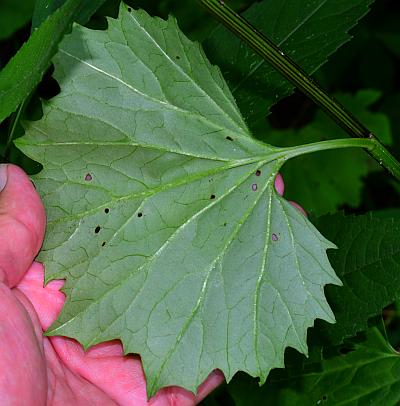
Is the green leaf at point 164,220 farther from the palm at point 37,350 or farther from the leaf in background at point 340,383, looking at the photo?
the leaf in background at point 340,383

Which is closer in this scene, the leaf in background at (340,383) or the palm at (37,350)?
the palm at (37,350)

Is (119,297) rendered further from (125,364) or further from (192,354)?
(125,364)

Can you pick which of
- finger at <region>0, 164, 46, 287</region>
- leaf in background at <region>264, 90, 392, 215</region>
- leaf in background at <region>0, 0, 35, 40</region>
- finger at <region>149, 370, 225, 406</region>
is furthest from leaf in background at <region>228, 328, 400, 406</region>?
leaf in background at <region>0, 0, 35, 40</region>

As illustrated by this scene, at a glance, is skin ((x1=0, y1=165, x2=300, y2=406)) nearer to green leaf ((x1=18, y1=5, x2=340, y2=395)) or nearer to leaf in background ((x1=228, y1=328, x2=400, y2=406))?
green leaf ((x1=18, y1=5, x2=340, y2=395))

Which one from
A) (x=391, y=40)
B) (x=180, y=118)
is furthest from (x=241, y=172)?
(x=391, y=40)

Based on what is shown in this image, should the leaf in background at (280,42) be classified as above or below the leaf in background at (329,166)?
above

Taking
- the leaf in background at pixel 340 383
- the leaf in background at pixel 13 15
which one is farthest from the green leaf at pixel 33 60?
the leaf in background at pixel 13 15
